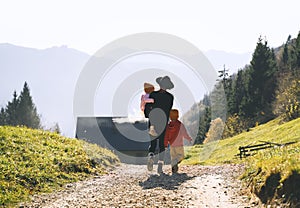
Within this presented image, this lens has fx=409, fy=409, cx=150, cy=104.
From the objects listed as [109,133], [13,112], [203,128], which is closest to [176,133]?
[109,133]

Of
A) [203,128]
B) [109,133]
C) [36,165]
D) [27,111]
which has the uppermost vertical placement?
[27,111]

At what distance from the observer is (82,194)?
34.0 feet

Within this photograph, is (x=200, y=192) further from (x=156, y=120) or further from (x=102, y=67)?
(x=102, y=67)

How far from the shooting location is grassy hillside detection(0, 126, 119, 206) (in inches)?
419

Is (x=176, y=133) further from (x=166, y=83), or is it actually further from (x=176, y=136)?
(x=166, y=83)

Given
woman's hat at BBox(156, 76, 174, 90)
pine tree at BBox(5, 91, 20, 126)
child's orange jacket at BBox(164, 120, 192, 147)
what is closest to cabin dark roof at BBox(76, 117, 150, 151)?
child's orange jacket at BBox(164, 120, 192, 147)

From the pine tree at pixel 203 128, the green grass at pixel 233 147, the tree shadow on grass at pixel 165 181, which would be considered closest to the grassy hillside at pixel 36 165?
the tree shadow on grass at pixel 165 181

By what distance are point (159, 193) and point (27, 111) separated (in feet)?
327

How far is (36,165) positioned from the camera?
42.4 ft

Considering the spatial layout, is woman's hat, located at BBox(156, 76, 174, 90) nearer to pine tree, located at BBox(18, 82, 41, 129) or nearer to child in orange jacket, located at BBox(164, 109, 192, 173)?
child in orange jacket, located at BBox(164, 109, 192, 173)

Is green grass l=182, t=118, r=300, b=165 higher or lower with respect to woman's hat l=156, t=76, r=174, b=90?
lower

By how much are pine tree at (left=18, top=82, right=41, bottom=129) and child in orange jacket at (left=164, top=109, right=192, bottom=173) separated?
92.8 meters

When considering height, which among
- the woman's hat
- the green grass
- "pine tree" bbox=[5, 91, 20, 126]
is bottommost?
the green grass

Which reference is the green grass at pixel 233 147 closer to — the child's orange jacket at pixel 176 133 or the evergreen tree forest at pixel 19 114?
the child's orange jacket at pixel 176 133
